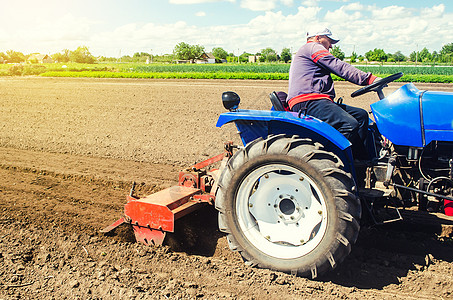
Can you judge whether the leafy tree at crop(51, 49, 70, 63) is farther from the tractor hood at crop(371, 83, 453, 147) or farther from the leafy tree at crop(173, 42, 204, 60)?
the tractor hood at crop(371, 83, 453, 147)

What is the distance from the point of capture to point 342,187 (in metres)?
3.03

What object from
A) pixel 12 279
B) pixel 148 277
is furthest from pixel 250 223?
pixel 12 279

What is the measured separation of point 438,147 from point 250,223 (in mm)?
1717

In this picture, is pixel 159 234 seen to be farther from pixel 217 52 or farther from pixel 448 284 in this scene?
pixel 217 52

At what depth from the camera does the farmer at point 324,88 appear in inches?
136

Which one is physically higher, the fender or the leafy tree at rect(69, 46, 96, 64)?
the leafy tree at rect(69, 46, 96, 64)

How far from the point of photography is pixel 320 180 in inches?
121

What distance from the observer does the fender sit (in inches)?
128

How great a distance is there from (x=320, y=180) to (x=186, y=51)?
83.7 metres

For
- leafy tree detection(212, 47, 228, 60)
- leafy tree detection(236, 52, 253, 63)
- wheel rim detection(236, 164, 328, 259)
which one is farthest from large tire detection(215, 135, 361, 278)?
leafy tree detection(212, 47, 228, 60)

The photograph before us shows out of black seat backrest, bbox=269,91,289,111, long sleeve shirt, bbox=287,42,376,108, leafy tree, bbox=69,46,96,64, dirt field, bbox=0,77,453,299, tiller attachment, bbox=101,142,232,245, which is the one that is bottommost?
dirt field, bbox=0,77,453,299

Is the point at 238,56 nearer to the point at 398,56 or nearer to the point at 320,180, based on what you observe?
the point at 398,56

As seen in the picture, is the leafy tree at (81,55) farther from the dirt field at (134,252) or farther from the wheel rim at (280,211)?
the wheel rim at (280,211)

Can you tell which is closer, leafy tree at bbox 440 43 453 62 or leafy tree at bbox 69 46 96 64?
leafy tree at bbox 69 46 96 64
